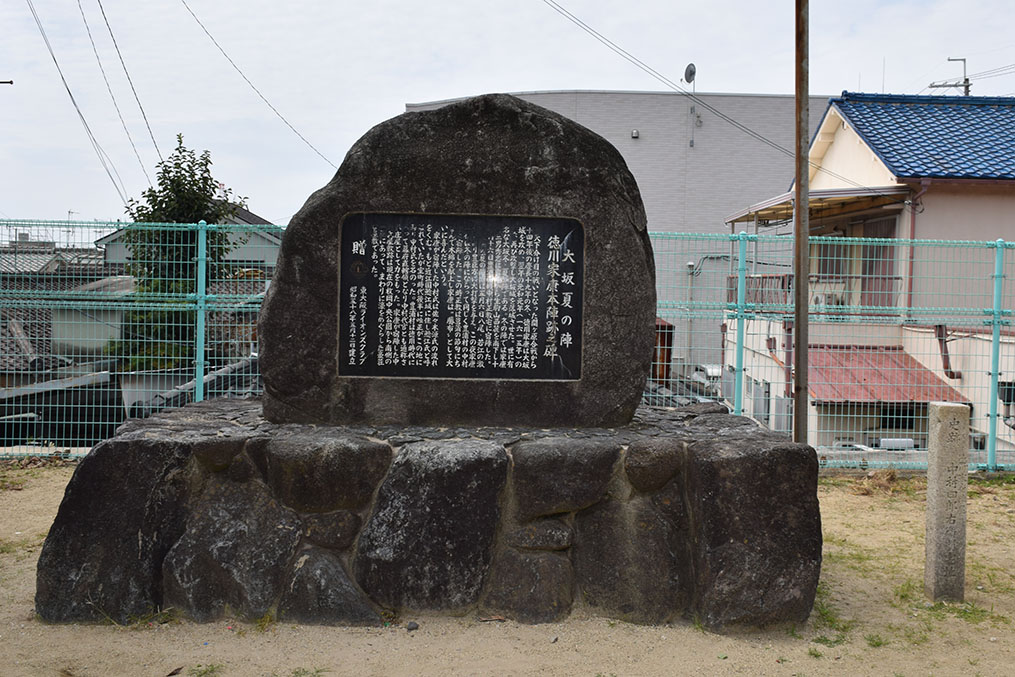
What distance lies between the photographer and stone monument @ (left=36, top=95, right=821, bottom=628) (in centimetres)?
396

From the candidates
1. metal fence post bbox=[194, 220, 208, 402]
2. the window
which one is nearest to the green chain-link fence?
metal fence post bbox=[194, 220, 208, 402]

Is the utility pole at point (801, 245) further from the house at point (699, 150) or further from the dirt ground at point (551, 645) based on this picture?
the house at point (699, 150)

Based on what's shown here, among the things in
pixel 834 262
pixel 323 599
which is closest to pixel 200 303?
pixel 323 599

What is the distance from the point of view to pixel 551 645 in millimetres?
3754

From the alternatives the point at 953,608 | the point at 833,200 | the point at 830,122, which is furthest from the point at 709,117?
the point at 953,608

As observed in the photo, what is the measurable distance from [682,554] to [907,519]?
300 cm

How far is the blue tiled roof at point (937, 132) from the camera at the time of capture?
11078 mm

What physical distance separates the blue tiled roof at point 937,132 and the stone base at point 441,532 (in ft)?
28.0

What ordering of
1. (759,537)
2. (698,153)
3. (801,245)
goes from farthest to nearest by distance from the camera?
(698,153)
(801,245)
(759,537)

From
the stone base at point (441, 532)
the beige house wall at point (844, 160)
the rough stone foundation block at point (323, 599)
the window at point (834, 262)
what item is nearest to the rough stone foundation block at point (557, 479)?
the stone base at point (441, 532)

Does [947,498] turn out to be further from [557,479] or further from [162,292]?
[162,292]

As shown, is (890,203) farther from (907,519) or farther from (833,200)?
(907,519)

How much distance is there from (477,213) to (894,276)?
4810 mm

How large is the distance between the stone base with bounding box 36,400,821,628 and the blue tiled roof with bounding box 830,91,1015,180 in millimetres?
8525
